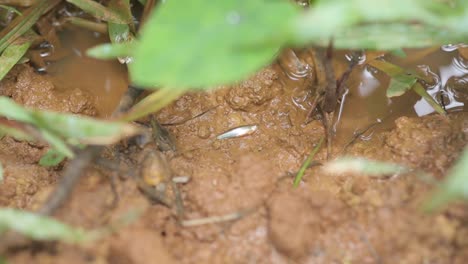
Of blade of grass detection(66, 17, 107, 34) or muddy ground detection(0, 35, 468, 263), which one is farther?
blade of grass detection(66, 17, 107, 34)

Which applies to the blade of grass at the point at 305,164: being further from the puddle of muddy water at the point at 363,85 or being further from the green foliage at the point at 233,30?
the green foliage at the point at 233,30

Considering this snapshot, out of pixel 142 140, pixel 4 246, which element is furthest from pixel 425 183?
pixel 4 246

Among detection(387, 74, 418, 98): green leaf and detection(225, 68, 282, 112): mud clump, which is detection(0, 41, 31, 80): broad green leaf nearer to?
detection(225, 68, 282, 112): mud clump

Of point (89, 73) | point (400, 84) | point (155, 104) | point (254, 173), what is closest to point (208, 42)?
point (155, 104)

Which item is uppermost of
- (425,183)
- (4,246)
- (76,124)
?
(76,124)

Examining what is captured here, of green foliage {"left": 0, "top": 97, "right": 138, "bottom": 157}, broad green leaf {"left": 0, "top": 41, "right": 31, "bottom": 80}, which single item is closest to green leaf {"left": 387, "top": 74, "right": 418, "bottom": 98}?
green foliage {"left": 0, "top": 97, "right": 138, "bottom": 157}

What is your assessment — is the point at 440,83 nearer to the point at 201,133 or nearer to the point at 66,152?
the point at 201,133

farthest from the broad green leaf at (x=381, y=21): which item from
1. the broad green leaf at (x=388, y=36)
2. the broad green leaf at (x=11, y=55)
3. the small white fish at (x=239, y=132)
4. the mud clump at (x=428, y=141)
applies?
the broad green leaf at (x=11, y=55)
